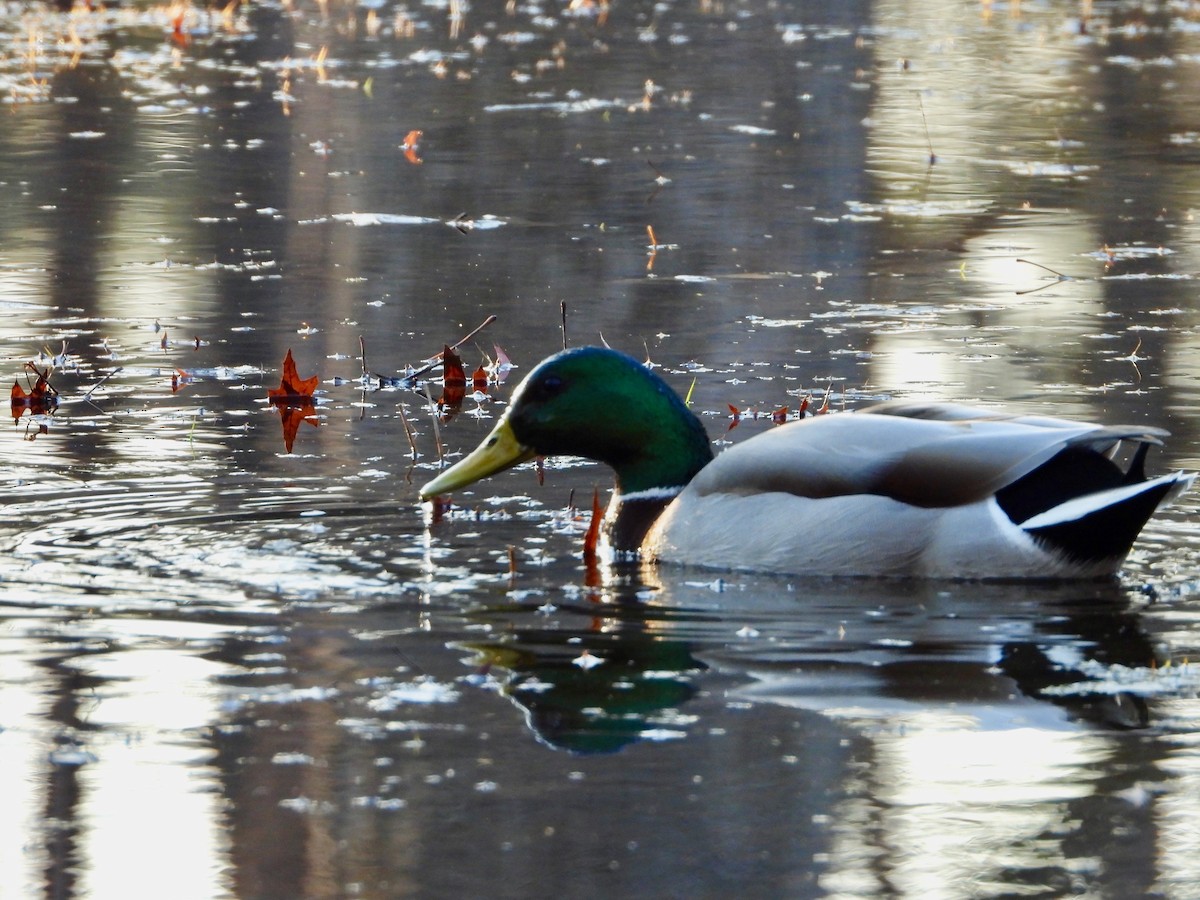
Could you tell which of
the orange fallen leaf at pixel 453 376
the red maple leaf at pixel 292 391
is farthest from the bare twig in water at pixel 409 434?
the orange fallen leaf at pixel 453 376

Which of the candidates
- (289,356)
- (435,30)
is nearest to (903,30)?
(435,30)

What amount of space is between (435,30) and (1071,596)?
2523 cm

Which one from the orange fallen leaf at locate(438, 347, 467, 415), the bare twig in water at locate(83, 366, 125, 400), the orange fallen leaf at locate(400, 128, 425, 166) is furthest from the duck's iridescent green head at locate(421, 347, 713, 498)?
the orange fallen leaf at locate(400, 128, 425, 166)

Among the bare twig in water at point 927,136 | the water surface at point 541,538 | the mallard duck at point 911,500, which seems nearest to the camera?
the water surface at point 541,538

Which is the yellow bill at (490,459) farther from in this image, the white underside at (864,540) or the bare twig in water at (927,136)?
the bare twig in water at (927,136)

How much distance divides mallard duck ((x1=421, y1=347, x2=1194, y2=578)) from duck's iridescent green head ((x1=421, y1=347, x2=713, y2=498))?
118 millimetres

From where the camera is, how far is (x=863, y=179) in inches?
631

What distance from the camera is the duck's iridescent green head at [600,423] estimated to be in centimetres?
695

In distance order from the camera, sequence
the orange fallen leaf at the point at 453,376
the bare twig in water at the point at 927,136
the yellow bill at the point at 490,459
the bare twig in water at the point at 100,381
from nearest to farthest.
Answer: the yellow bill at the point at 490,459
the bare twig in water at the point at 100,381
the orange fallen leaf at the point at 453,376
the bare twig in water at the point at 927,136

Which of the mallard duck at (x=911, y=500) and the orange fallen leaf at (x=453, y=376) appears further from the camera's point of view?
the orange fallen leaf at (x=453, y=376)

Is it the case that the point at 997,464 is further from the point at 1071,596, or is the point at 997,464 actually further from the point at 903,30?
the point at 903,30

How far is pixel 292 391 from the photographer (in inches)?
352

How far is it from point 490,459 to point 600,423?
1.12 feet

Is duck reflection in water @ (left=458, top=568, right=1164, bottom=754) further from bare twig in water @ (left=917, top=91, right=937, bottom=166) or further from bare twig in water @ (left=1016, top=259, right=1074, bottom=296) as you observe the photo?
bare twig in water @ (left=917, top=91, right=937, bottom=166)
